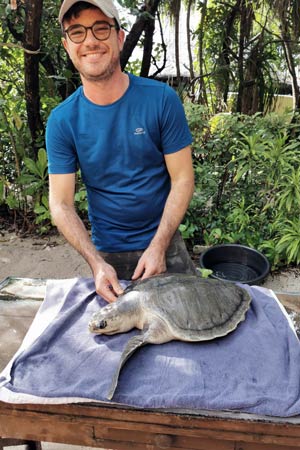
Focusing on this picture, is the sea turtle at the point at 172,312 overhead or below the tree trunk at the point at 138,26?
below

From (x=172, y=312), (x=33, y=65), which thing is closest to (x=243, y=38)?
(x=33, y=65)

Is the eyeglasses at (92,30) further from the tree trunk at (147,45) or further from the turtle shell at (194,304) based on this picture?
the tree trunk at (147,45)

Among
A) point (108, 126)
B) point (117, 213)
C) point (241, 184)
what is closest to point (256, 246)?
point (241, 184)

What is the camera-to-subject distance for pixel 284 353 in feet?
4.37

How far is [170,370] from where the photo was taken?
1242mm

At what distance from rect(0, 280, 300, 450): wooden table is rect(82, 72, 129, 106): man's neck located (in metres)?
1.43

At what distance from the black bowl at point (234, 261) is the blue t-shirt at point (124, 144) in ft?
4.70

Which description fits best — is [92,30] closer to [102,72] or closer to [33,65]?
[102,72]

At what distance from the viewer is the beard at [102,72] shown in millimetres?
1822

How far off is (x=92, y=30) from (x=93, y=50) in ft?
0.30

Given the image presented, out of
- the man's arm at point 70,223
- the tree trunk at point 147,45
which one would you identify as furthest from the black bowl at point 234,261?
the tree trunk at point 147,45

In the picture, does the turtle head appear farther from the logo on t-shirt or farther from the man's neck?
the man's neck

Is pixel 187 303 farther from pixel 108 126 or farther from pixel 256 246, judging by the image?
pixel 256 246

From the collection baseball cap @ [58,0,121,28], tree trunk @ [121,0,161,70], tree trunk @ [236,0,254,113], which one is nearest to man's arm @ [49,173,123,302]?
baseball cap @ [58,0,121,28]
